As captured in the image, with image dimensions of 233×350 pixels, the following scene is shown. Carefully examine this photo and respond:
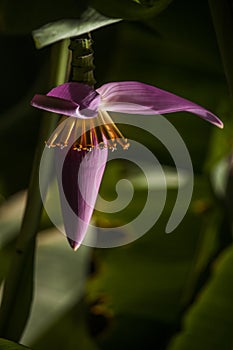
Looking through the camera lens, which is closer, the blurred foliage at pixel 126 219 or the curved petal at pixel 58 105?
the curved petal at pixel 58 105

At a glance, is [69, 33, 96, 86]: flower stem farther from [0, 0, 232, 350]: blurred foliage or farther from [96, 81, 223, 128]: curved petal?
[0, 0, 232, 350]: blurred foliage

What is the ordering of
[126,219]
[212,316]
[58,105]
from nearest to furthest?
[58,105], [212,316], [126,219]

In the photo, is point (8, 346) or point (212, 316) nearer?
point (8, 346)

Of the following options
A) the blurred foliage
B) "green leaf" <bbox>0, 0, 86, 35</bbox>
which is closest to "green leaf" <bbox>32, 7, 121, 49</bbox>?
"green leaf" <bbox>0, 0, 86, 35</bbox>

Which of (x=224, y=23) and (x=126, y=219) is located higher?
(x=224, y=23)

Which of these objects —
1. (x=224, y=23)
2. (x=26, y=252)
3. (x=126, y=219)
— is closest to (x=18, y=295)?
(x=26, y=252)

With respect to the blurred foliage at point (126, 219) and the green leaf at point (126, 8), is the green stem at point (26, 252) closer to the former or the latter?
the green leaf at point (126, 8)

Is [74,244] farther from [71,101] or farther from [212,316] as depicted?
[212,316]

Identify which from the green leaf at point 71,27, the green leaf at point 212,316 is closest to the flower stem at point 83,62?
A: the green leaf at point 71,27
